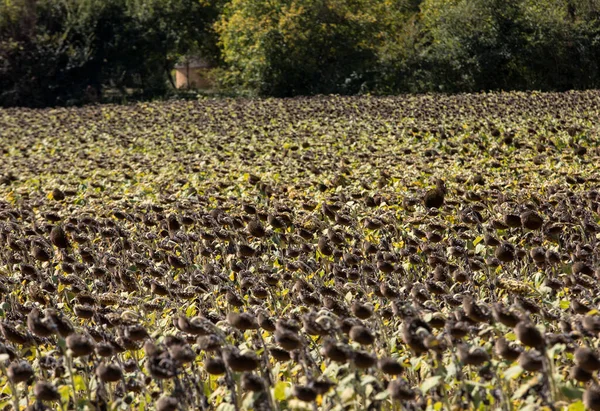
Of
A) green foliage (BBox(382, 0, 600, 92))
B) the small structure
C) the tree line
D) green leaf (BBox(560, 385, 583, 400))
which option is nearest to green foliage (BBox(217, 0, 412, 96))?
the tree line

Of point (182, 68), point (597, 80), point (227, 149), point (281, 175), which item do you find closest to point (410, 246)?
point (281, 175)

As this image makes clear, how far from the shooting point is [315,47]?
26.0 m

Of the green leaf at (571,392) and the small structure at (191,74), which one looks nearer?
the green leaf at (571,392)

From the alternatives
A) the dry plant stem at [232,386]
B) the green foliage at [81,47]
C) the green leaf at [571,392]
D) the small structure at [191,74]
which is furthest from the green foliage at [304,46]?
the green leaf at [571,392]

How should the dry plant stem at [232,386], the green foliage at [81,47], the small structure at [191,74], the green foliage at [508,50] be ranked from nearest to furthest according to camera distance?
the dry plant stem at [232,386]
the green foliage at [508,50]
the green foliage at [81,47]
the small structure at [191,74]

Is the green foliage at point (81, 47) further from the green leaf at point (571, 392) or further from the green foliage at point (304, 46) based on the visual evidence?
the green leaf at point (571, 392)

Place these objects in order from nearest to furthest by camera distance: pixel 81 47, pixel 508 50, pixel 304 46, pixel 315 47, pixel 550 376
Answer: pixel 550 376 < pixel 508 50 < pixel 304 46 < pixel 315 47 < pixel 81 47

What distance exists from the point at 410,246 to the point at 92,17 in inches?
1061

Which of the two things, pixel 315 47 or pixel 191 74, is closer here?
pixel 315 47

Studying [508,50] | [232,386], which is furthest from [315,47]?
[232,386]

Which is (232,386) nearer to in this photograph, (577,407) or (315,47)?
(577,407)

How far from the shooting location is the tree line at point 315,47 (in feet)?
75.6

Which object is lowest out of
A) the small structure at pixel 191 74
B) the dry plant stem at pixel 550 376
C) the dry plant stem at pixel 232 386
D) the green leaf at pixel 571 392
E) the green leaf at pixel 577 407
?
the small structure at pixel 191 74

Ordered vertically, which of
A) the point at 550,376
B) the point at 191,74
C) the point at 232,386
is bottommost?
the point at 191,74
